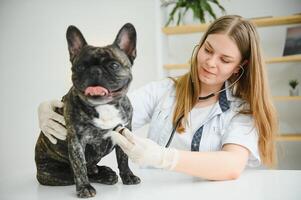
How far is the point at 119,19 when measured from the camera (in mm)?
1768

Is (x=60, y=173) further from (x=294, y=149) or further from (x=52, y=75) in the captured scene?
(x=294, y=149)

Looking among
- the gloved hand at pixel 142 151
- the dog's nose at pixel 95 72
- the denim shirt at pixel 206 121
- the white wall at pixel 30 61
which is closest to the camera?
the dog's nose at pixel 95 72

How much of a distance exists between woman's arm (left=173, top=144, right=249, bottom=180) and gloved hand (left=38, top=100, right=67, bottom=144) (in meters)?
0.33

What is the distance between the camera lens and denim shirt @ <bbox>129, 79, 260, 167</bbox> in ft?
3.51

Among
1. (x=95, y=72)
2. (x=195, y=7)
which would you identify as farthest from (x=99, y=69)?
(x=195, y=7)

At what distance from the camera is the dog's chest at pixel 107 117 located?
783 mm

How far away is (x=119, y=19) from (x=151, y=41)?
1.44 feet

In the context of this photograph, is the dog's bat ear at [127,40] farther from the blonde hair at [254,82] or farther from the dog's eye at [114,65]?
the blonde hair at [254,82]

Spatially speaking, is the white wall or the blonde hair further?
the white wall

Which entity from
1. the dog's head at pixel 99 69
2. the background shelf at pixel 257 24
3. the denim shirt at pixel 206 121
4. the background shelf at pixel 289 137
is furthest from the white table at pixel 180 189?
the background shelf at pixel 257 24

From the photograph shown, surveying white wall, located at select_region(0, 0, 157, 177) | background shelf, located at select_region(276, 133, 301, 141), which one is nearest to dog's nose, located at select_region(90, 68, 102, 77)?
white wall, located at select_region(0, 0, 157, 177)

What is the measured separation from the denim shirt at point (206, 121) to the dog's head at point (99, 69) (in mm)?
468

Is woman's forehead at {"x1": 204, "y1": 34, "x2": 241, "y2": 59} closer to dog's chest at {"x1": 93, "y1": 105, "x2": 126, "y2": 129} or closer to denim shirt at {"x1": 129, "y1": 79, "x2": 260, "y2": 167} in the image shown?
denim shirt at {"x1": 129, "y1": 79, "x2": 260, "y2": 167}

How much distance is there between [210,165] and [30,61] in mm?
880
